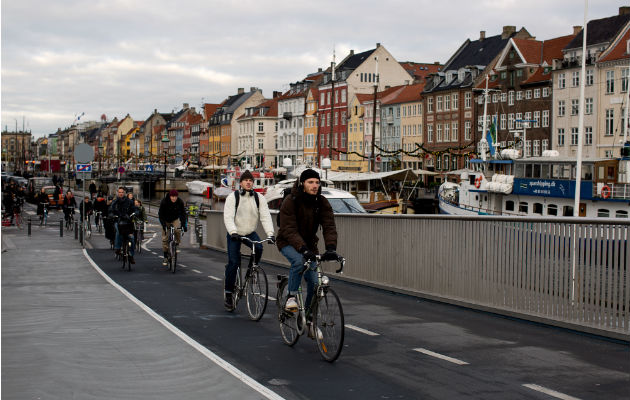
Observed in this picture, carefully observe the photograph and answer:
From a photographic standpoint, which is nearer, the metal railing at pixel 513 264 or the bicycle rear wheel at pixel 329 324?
the bicycle rear wheel at pixel 329 324

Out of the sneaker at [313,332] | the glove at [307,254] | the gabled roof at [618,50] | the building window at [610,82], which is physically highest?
the gabled roof at [618,50]

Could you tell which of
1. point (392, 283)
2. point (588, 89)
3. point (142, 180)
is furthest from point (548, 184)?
point (142, 180)

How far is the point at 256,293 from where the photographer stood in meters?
10.7

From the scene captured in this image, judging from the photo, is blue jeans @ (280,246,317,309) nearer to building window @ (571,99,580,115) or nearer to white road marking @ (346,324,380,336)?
white road marking @ (346,324,380,336)

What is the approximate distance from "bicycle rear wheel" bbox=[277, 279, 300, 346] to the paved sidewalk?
106 centimetres

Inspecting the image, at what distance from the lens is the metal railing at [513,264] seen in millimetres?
9008

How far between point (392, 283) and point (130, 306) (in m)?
4.54

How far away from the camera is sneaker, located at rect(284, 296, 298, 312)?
8.64m

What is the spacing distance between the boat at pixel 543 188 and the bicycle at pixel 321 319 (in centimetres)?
2881

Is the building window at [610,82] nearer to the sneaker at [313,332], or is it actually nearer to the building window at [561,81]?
the building window at [561,81]

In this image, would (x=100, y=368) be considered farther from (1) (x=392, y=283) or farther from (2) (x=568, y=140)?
(2) (x=568, y=140)

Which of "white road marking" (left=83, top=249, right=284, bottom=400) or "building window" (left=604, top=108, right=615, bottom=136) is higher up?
"building window" (left=604, top=108, right=615, bottom=136)

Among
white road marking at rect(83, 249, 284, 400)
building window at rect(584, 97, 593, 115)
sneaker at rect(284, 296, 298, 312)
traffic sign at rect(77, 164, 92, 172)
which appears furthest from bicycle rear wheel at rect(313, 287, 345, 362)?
building window at rect(584, 97, 593, 115)

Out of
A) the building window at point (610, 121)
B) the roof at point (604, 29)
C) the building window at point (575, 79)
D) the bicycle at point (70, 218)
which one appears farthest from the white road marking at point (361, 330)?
the building window at point (575, 79)
